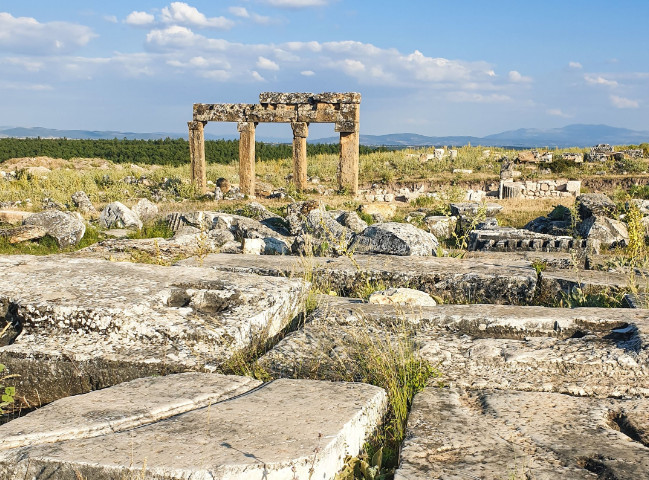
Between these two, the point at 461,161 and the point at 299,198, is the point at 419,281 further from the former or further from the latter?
the point at 461,161

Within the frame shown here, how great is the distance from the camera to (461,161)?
79.4ft

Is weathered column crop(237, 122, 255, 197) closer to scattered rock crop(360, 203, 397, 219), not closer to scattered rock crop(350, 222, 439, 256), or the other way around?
scattered rock crop(360, 203, 397, 219)

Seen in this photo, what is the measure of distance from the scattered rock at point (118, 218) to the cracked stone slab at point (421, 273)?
18.2 ft

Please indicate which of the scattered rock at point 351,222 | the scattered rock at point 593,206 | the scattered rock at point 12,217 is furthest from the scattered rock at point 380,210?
the scattered rock at point 12,217

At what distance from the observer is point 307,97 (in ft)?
55.0

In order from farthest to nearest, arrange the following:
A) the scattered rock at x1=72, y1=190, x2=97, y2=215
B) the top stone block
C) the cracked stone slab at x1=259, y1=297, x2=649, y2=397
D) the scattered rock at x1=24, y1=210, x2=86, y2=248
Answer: the top stone block, the scattered rock at x1=72, y1=190, x2=97, y2=215, the scattered rock at x1=24, y1=210, x2=86, y2=248, the cracked stone slab at x1=259, y1=297, x2=649, y2=397

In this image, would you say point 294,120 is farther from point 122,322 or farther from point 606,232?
point 122,322

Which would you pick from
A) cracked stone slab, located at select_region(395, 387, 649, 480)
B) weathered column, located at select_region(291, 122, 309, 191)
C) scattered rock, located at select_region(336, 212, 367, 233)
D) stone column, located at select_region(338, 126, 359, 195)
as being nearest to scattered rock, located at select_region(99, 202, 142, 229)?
scattered rock, located at select_region(336, 212, 367, 233)

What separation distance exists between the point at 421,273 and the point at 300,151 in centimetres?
1261

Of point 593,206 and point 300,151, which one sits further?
point 300,151

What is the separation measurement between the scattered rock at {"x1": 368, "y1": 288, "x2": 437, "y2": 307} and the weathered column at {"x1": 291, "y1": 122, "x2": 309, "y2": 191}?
42.6ft

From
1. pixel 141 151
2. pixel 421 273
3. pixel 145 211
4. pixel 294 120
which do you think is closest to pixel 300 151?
pixel 294 120

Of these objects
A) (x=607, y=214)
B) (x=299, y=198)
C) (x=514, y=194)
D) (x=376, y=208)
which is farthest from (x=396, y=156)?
(x=607, y=214)

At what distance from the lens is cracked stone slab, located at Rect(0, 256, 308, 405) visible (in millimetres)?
3035
